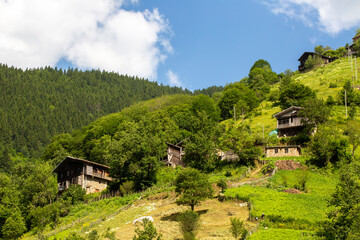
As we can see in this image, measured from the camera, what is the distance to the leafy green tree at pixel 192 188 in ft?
132

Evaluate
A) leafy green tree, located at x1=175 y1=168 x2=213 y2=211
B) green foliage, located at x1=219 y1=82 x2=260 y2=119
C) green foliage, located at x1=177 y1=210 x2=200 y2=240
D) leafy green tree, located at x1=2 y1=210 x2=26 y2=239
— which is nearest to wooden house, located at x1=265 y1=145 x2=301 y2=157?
leafy green tree, located at x1=175 y1=168 x2=213 y2=211

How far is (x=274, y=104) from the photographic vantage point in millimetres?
104250

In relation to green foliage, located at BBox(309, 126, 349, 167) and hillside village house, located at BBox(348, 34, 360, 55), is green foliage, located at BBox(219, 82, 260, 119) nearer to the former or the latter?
green foliage, located at BBox(309, 126, 349, 167)

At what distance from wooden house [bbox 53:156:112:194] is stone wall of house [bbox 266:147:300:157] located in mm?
33023

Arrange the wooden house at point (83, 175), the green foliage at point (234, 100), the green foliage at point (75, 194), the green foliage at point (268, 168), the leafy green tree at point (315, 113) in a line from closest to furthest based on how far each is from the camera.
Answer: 1. the green foliage at point (268, 168)
2. the green foliage at point (75, 194)
3. the leafy green tree at point (315, 113)
4. the wooden house at point (83, 175)
5. the green foliage at point (234, 100)

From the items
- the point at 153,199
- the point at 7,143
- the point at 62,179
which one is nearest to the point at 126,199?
the point at 153,199

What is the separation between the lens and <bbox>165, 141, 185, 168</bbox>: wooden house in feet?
252

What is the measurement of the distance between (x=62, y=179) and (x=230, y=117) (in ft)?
173

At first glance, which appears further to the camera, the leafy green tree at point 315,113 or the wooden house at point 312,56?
the wooden house at point 312,56

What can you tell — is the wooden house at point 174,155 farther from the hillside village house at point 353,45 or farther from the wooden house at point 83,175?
the hillside village house at point 353,45

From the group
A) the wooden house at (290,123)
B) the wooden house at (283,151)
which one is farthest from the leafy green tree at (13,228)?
the wooden house at (290,123)

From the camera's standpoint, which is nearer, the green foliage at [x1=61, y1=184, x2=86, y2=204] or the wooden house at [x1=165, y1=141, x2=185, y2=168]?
the green foliage at [x1=61, y1=184, x2=86, y2=204]

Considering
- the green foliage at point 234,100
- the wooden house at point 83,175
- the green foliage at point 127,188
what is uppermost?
the green foliage at point 234,100

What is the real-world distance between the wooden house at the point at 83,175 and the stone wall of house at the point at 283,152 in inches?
1300
